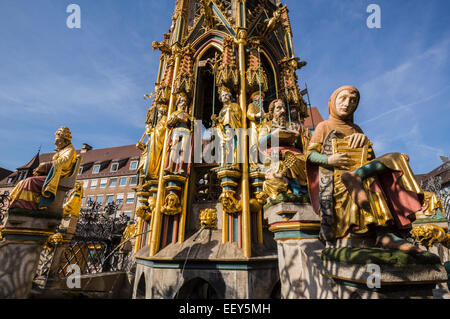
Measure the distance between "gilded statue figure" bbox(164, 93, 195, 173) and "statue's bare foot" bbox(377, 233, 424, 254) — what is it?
17.1 feet

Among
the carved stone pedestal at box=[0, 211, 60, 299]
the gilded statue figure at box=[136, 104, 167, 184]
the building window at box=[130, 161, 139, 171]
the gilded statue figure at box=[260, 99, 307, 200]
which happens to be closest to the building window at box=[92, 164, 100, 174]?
the building window at box=[130, 161, 139, 171]

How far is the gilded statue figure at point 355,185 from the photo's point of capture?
1.86 meters

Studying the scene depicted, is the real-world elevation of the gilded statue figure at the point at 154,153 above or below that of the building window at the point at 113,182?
below

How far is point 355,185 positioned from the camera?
195 cm

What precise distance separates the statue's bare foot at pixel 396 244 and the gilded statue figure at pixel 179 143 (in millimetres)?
5220

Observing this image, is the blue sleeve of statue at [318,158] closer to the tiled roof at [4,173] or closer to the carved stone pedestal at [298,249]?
the carved stone pedestal at [298,249]

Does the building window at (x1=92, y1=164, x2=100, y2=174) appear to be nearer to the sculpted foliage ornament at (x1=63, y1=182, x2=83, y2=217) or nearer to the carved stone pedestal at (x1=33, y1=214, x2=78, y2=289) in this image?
the carved stone pedestal at (x1=33, y1=214, x2=78, y2=289)

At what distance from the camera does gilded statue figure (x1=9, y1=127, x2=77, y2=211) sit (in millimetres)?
3898

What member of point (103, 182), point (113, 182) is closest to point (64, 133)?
point (113, 182)

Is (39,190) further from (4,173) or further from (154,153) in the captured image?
(4,173)

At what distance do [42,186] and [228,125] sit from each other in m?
4.61

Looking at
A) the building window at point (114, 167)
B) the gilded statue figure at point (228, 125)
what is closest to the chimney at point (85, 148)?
the building window at point (114, 167)
